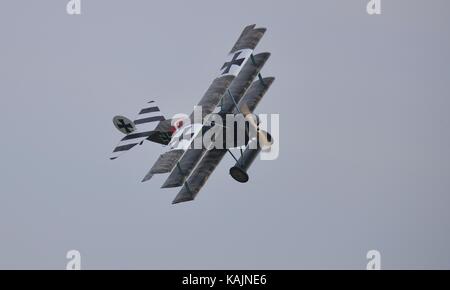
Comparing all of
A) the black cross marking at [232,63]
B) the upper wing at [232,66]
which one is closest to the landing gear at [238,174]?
the upper wing at [232,66]

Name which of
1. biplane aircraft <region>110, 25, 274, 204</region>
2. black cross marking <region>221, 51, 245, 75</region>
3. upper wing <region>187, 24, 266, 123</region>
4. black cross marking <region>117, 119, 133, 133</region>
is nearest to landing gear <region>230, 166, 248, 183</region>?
biplane aircraft <region>110, 25, 274, 204</region>

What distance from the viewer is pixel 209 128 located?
7144 cm

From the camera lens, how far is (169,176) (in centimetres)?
6881

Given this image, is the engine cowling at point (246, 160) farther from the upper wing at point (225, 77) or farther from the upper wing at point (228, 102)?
the upper wing at point (225, 77)

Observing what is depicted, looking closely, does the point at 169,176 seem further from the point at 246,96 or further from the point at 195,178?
the point at 246,96

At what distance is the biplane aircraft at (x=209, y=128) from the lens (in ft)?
224

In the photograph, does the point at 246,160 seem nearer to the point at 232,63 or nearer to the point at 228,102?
the point at 228,102

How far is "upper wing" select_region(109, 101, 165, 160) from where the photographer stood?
243 feet

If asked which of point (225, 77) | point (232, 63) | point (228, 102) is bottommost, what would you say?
point (228, 102)

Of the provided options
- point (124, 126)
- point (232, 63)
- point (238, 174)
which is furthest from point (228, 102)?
point (124, 126)

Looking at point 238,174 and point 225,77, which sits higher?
point 225,77

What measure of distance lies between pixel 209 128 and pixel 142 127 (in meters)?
6.05
